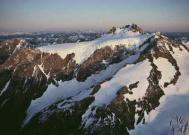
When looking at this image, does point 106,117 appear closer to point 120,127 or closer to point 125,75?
point 120,127

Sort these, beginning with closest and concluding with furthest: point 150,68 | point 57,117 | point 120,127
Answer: point 120,127, point 57,117, point 150,68

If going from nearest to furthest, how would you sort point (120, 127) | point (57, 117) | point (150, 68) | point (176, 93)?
point (120, 127) < point (57, 117) < point (176, 93) < point (150, 68)

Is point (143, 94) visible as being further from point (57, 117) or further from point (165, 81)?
point (57, 117)

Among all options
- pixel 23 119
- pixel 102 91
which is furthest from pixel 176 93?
pixel 23 119

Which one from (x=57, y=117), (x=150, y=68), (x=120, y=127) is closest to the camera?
(x=120, y=127)

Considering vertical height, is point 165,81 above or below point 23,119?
above

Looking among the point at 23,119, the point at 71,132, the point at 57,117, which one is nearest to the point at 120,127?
the point at 71,132

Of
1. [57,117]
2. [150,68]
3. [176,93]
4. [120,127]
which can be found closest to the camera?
[120,127]

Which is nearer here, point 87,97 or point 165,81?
point 87,97

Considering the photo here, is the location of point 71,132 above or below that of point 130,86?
below
